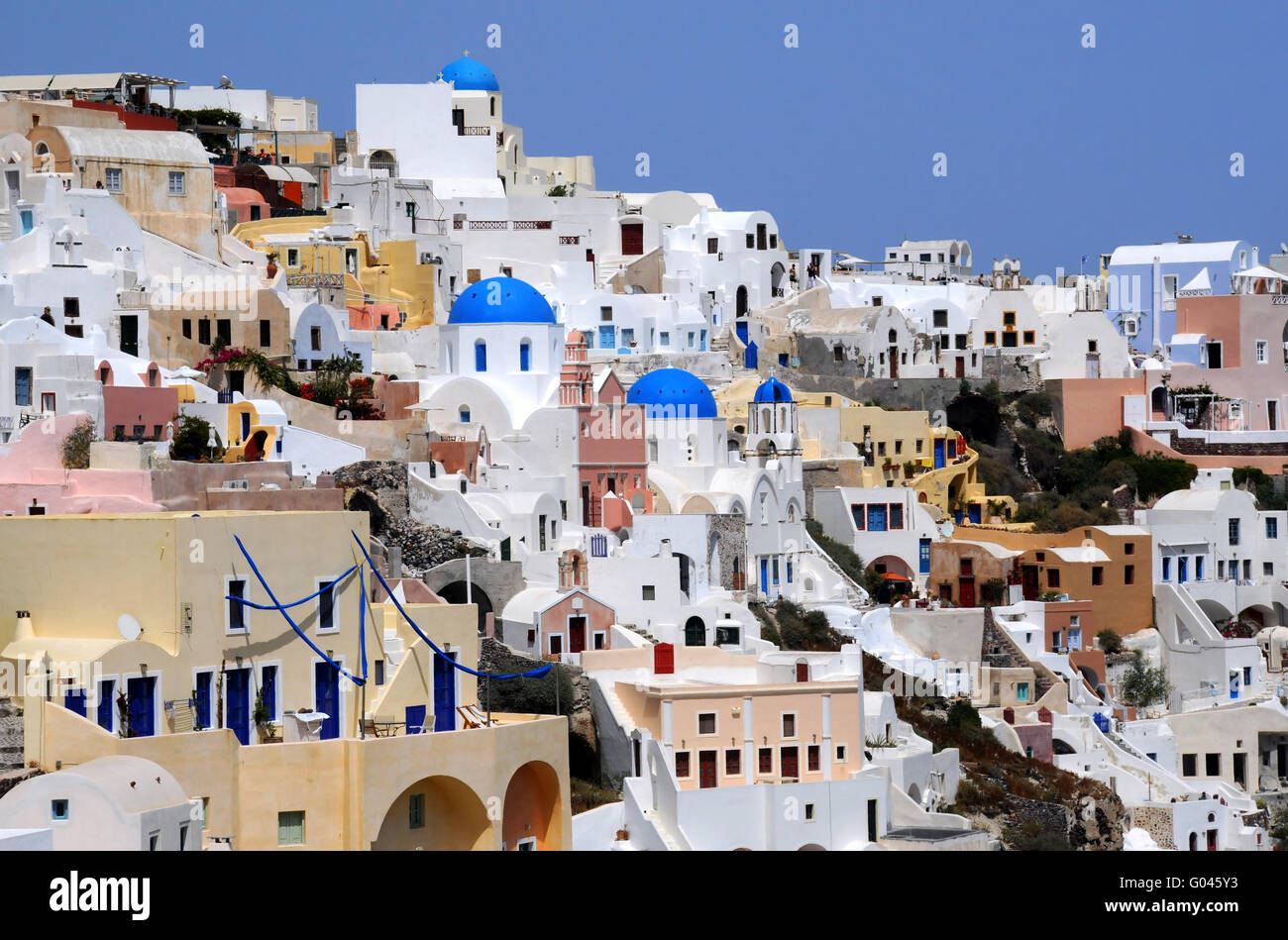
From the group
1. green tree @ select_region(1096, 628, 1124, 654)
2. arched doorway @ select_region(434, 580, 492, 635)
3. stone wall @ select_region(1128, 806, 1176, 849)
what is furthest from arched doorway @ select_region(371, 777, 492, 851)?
green tree @ select_region(1096, 628, 1124, 654)

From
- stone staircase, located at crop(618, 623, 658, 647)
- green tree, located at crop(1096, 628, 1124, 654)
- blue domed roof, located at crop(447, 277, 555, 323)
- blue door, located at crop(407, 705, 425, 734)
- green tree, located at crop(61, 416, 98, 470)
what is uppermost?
blue domed roof, located at crop(447, 277, 555, 323)

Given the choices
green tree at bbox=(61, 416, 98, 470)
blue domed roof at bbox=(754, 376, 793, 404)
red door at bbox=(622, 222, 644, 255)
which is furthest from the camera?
red door at bbox=(622, 222, 644, 255)

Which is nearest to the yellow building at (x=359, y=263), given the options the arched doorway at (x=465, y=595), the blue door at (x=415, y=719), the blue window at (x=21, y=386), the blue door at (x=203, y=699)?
the blue window at (x=21, y=386)

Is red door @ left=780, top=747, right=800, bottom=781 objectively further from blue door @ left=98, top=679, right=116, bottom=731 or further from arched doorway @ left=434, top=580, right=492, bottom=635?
blue door @ left=98, top=679, right=116, bottom=731

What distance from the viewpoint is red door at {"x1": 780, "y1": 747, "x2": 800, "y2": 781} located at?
107ft

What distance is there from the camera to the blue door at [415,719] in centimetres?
2670

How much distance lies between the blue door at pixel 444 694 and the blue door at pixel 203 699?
4.16m

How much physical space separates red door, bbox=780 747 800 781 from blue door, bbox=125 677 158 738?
12341mm

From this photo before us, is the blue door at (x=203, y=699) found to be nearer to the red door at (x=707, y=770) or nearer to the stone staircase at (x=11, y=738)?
the stone staircase at (x=11, y=738)

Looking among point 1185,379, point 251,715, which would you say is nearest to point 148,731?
point 251,715

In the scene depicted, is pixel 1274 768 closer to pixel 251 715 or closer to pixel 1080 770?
pixel 1080 770

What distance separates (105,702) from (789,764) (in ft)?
43.5

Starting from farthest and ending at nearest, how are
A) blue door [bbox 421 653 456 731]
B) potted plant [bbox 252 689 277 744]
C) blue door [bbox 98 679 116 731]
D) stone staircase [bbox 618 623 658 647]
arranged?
1. stone staircase [bbox 618 623 658 647]
2. blue door [bbox 421 653 456 731]
3. potted plant [bbox 252 689 277 744]
4. blue door [bbox 98 679 116 731]

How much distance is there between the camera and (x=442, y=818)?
25203 millimetres
